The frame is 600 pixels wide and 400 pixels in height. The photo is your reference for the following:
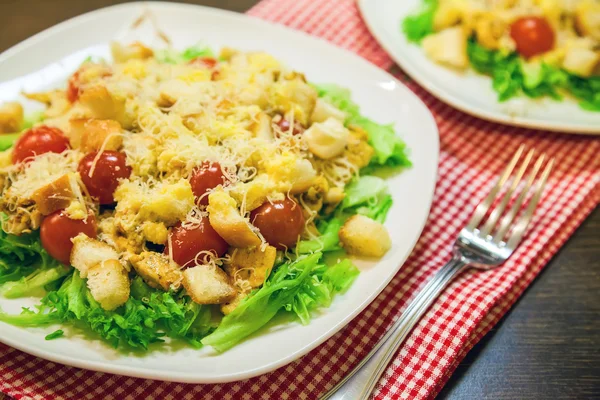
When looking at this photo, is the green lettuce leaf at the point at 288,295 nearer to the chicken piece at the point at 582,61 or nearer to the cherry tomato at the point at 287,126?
the cherry tomato at the point at 287,126

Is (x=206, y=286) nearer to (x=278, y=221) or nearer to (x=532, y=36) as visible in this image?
(x=278, y=221)

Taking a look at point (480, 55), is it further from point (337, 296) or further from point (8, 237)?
point (8, 237)

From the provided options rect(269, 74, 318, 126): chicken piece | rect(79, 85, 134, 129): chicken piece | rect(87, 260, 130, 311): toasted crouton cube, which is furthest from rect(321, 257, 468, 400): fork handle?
rect(79, 85, 134, 129): chicken piece

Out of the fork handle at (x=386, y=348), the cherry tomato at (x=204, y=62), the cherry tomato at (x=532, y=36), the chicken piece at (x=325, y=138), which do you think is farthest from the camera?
the cherry tomato at (x=532, y=36)

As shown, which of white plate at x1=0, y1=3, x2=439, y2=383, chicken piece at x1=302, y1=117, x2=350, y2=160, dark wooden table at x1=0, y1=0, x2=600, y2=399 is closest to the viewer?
white plate at x1=0, y1=3, x2=439, y2=383

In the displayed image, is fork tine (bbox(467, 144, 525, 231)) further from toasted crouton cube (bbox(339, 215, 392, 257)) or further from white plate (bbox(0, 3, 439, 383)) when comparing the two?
toasted crouton cube (bbox(339, 215, 392, 257))

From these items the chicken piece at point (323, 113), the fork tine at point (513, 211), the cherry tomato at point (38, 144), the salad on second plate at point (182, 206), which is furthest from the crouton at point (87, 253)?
the fork tine at point (513, 211)

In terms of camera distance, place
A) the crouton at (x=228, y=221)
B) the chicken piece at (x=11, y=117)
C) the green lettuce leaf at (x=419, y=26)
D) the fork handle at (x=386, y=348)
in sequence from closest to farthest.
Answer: the fork handle at (x=386, y=348) → the crouton at (x=228, y=221) → the chicken piece at (x=11, y=117) → the green lettuce leaf at (x=419, y=26)

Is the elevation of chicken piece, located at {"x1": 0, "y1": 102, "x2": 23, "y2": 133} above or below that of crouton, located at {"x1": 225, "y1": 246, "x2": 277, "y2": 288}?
above
